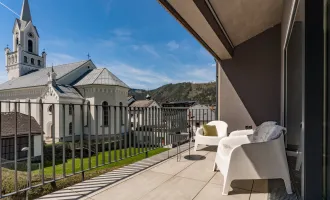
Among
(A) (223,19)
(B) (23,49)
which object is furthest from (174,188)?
(B) (23,49)

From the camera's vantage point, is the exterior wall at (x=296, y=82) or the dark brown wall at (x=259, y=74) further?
the dark brown wall at (x=259, y=74)

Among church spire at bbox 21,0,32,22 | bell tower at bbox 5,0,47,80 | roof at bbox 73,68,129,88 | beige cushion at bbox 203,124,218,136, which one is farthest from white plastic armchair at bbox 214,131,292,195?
church spire at bbox 21,0,32,22

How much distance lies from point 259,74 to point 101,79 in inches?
762

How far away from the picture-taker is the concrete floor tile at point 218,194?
6.88 feet

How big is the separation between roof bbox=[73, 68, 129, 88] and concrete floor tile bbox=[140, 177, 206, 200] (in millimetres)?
19862

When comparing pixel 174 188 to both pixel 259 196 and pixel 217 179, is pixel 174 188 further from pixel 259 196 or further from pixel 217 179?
pixel 259 196

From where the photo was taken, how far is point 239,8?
11.6ft

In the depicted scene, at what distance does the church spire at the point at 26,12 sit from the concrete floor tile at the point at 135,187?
127ft

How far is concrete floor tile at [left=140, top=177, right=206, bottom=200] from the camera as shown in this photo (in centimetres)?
211

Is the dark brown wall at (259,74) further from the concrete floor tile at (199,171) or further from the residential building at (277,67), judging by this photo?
the concrete floor tile at (199,171)

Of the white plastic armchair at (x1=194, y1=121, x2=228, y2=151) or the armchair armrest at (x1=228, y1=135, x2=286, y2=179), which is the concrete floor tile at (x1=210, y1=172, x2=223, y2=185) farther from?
the white plastic armchair at (x1=194, y1=121, x2=228, y2=151)

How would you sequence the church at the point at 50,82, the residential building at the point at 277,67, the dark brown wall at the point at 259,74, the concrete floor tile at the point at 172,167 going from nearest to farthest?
1. the residential building at the point at 277,67
2. the concrete floor tile at the point at 172,167
3. the dark brown wall at the point at 259,74
4. the church at the point at 50,82

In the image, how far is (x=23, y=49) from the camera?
1232 inches

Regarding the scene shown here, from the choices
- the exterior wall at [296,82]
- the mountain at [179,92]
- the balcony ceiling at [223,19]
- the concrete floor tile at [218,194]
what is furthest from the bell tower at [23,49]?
the exterior wall at [296,82]
